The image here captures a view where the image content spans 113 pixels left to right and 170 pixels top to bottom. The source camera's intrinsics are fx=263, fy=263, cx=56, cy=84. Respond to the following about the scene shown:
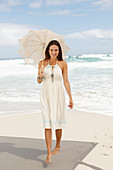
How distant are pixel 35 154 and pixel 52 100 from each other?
106 cm

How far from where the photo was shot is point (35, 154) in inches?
165

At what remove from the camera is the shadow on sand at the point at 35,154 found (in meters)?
3.68

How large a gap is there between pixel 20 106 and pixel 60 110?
17.1 feet

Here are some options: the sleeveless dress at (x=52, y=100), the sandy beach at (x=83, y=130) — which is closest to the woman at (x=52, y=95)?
the sleeveless dress at (x=52, y=100)

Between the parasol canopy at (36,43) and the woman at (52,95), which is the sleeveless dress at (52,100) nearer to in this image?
the woman at (52,95)

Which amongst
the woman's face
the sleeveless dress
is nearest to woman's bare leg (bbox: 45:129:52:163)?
the sleeveless dress

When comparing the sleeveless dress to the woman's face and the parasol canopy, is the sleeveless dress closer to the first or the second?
the woman's face

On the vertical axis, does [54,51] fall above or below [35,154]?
above

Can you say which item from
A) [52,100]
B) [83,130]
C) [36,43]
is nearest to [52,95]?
[52,100]

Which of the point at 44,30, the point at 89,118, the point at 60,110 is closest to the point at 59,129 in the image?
the point at 60,110

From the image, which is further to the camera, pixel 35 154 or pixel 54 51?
pixel 35 154

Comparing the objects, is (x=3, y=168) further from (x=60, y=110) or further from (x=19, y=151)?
(x=60, y=110)

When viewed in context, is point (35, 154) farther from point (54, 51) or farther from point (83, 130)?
point (83, 130)

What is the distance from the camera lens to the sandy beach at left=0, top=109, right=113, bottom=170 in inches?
159
